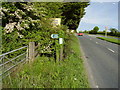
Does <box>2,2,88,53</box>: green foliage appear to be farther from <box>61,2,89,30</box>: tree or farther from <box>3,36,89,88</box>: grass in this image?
<box>61,2,89,30</box>: tree

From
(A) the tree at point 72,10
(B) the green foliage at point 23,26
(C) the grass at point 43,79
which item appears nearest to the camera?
(C) the grass at point 43,79

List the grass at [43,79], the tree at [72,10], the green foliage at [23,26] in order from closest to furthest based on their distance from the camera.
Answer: the grass at [43,79], the green foliage at [23,26], the tree at [72,10]

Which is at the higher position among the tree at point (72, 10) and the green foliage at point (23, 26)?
the tree at point (72, 10)

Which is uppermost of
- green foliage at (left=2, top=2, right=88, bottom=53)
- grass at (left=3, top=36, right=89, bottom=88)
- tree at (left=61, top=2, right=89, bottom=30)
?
tree at (left=61, top=2, right=89, bottom=30)

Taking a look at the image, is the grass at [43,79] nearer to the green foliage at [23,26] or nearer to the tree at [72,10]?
the green foliage at [23,26]

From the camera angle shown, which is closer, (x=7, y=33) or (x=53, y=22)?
(x=7, y=33)

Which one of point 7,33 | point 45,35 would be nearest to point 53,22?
point 45,35

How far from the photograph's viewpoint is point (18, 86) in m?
3.16

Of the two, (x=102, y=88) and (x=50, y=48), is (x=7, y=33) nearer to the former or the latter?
(x=50, y=48)

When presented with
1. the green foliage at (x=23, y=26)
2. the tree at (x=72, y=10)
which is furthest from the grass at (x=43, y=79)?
the tree at (x=72, y=10)

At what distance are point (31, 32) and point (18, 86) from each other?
3513mm

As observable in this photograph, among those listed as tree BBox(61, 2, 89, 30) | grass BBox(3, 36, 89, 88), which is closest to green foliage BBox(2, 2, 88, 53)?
grass BBox(3, 36, 89, 88)

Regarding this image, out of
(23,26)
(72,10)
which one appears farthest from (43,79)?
(72,10)

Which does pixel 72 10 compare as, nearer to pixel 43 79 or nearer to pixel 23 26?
pixel 23 26
